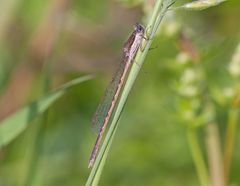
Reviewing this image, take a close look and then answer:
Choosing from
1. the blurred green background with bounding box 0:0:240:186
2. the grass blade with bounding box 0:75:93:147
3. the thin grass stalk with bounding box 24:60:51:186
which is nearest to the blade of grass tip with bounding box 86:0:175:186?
the grass blade with bounding box 0:75:93:147

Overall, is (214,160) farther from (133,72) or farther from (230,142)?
(133,72)

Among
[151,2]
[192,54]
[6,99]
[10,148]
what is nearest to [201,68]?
[192,54]

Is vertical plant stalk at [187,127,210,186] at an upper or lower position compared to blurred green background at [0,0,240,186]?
lower

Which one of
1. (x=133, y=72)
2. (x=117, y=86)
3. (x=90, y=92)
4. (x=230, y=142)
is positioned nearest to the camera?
(x=133, y=72)

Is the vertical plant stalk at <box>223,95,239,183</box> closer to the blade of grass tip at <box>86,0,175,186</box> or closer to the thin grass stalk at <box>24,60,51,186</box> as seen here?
the thin grass stalk at <box>24,60,51,186</box>

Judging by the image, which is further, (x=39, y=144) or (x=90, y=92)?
(x=90, y=92)

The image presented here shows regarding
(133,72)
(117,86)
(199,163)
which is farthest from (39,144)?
(133,72)
